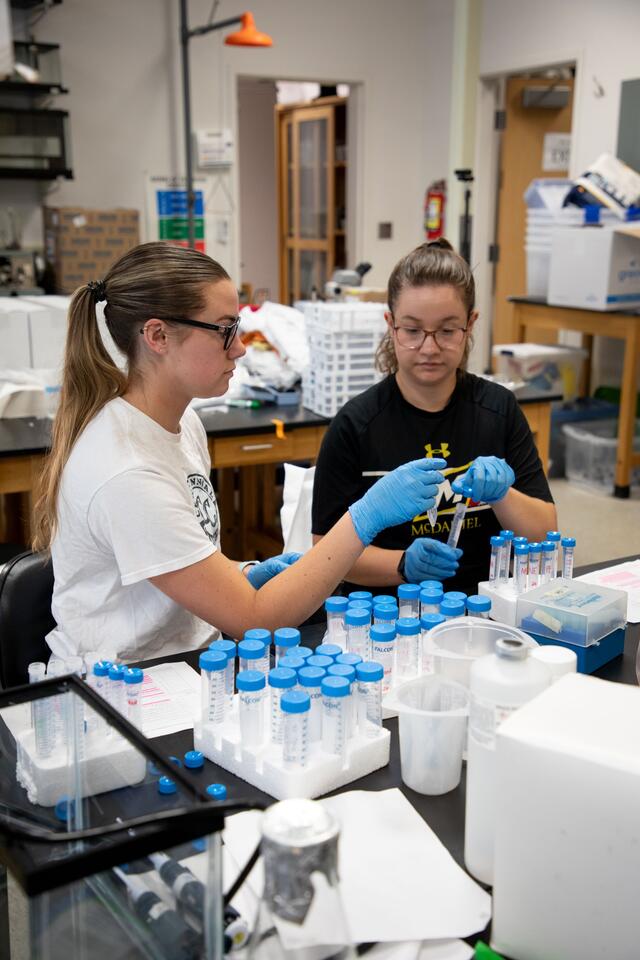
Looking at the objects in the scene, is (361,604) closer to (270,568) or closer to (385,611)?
(385,611)

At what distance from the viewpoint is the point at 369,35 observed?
634 centimetres

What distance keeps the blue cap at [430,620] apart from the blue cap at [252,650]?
0.25m

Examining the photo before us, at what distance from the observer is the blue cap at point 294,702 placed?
988mm

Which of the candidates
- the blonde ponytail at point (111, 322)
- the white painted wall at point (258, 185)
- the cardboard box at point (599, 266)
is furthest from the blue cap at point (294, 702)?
the white painted wall at point (258, 185)

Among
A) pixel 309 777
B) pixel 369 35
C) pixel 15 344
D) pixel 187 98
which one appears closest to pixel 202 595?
pixel 309 777

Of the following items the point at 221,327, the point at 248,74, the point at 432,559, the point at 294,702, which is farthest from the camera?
the point at 248,74

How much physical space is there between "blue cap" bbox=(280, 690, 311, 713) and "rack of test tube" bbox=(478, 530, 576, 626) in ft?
1.88

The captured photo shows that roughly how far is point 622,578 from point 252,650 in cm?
91

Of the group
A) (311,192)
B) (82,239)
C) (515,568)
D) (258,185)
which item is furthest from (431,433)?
(258,185)

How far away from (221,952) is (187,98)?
5492mm

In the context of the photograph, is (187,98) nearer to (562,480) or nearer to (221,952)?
(562,480)

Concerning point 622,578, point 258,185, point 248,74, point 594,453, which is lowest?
point 594,453

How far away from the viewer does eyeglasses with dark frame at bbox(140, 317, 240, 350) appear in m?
1.47

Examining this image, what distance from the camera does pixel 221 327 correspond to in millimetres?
1500
